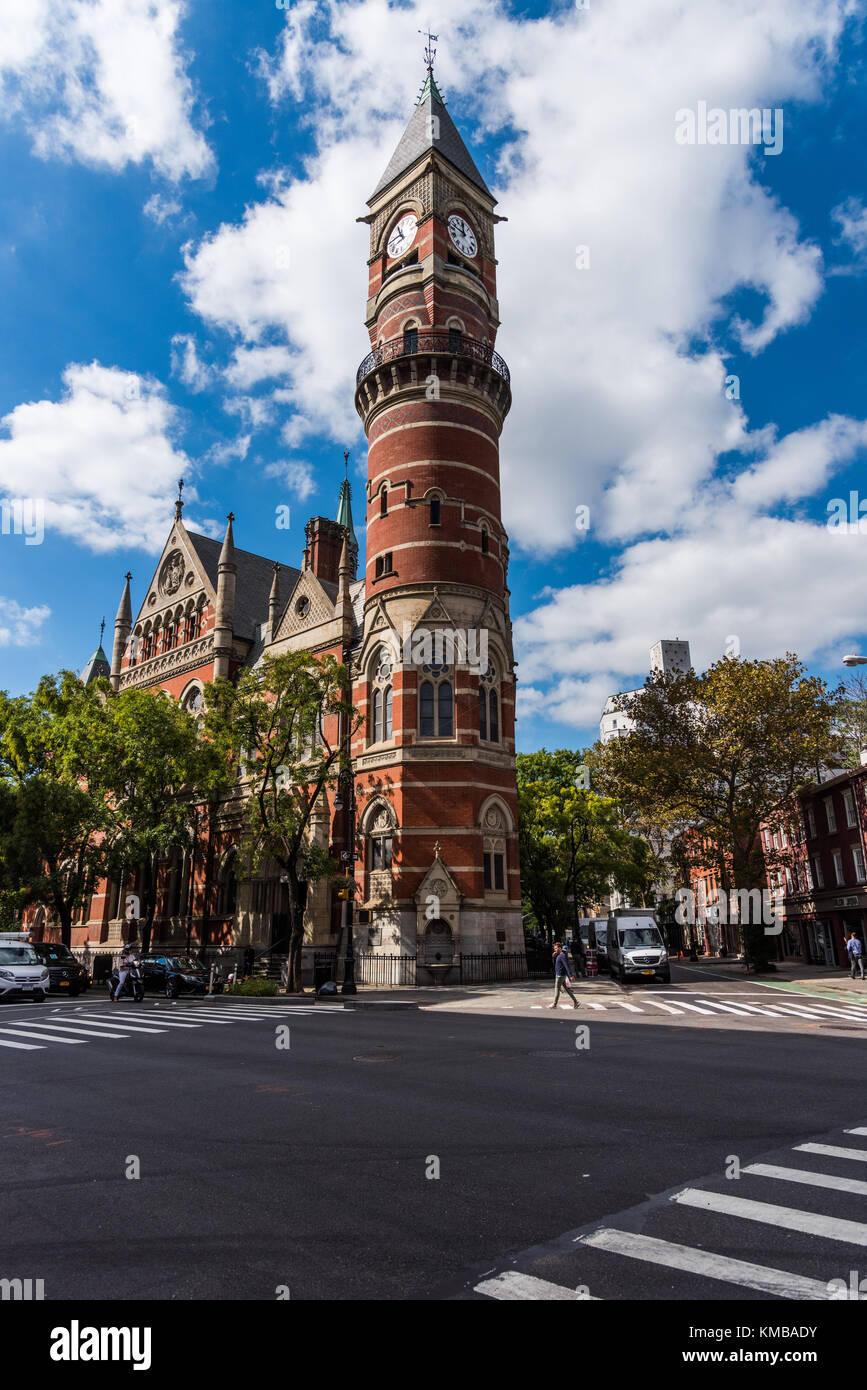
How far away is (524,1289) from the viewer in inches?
180

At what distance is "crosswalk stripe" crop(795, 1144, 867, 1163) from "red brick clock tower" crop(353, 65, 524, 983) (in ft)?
78.3

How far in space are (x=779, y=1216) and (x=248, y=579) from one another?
4856 centimetres

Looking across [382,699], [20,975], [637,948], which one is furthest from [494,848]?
[20,975]

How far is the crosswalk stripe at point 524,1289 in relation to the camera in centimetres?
446

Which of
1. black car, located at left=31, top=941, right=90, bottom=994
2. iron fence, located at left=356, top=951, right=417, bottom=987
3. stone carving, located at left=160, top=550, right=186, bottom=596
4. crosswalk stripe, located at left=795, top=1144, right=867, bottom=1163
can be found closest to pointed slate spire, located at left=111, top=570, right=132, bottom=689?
stone carving, located at left=160, top=550, right=186, bottom=596

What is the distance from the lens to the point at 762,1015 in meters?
20.3

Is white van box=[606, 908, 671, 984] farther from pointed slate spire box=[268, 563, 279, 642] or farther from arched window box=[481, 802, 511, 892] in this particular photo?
pointed slate spire box=[268, 563, 279, 642]

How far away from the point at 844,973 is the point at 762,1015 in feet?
60.2

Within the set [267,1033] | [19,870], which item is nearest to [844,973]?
[267,1033]

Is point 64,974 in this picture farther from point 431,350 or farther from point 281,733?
point 431,350

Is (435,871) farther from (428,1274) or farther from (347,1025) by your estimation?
(428,1274)

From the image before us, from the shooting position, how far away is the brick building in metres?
32.2

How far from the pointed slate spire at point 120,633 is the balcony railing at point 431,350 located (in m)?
24.8

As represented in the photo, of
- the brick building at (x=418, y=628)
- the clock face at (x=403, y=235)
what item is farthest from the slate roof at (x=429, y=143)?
the clock face at (x=403, y=235)
